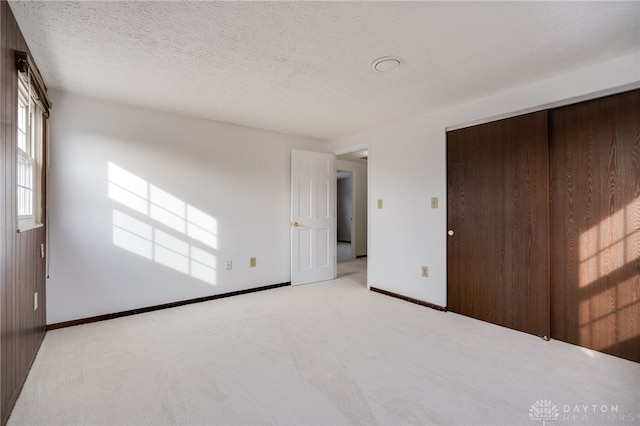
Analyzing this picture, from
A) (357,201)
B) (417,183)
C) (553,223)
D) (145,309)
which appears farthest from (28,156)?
(357,201)

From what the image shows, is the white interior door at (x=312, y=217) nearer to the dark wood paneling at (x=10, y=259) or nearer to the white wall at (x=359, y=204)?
the white wall at (x=359, y=204)

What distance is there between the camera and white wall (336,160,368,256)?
7148 mm

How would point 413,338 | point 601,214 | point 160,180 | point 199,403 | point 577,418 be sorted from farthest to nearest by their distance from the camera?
point 160,180 → point 413,338 → point 601,214 → point 199,403 → point 577,418

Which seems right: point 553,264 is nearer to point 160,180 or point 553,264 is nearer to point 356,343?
point 356,343

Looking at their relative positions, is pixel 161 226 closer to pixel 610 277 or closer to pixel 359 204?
pixel 610 277

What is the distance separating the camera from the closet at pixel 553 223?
2262 millimetres

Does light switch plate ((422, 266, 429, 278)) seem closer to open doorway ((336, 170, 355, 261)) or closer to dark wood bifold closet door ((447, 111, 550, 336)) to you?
dark wood bifold closet door ((447, 111, 550, 336))

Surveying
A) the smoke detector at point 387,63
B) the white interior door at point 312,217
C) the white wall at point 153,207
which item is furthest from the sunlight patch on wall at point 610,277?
the white wall at point 153,207

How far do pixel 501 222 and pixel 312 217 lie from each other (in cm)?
249

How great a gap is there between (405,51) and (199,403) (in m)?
2.60

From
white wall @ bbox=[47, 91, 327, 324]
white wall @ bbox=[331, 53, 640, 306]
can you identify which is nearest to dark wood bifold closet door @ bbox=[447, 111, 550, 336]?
white wall @ bbox=[331, 53, 640, 306]

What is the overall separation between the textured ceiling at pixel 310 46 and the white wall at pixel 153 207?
44cm

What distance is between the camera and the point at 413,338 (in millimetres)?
2600

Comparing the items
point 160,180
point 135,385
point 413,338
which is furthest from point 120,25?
point 413,338
